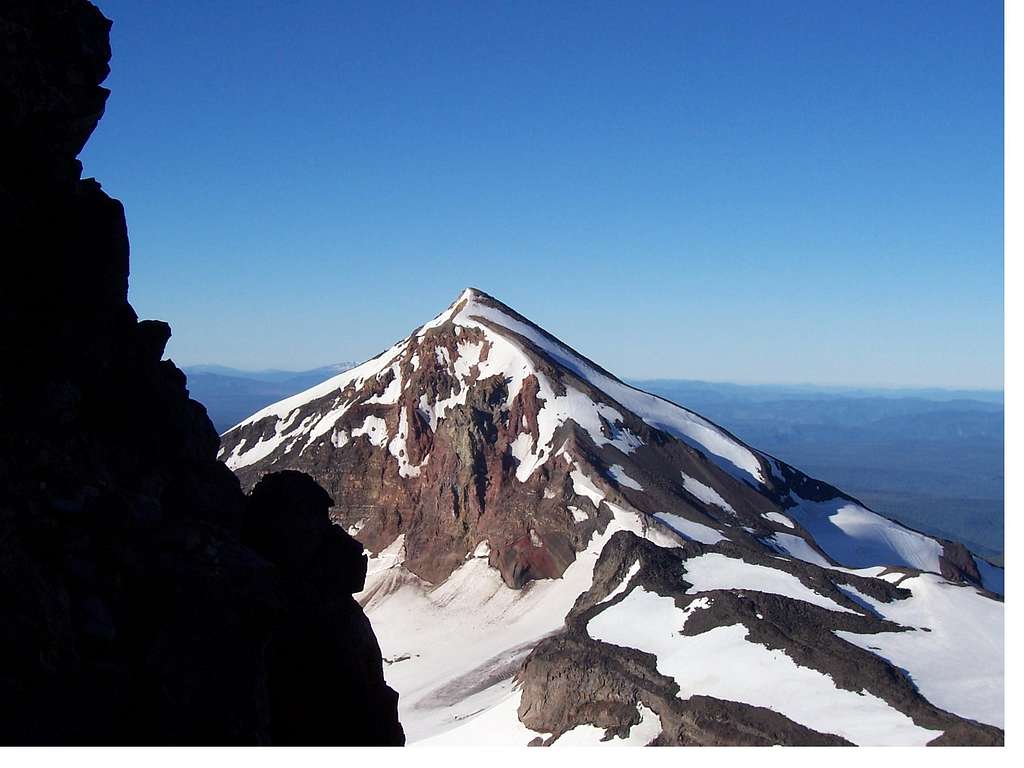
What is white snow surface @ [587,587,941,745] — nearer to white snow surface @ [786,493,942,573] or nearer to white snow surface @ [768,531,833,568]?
white snow surface @ [768,531,833,568]

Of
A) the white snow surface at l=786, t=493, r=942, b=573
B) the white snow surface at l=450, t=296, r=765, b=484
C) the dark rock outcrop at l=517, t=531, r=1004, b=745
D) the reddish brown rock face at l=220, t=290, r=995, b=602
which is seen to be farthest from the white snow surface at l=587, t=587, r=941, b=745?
the white snow surface at l=450, t=296, r=765, b=484

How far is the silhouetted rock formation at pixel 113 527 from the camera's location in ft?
37.8

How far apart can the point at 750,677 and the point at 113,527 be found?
31.7 m

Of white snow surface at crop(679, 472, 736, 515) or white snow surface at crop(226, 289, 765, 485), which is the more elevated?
white snow surface at crop(226, 289, 765, 485)

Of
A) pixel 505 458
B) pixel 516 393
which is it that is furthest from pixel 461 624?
pixel 516 393

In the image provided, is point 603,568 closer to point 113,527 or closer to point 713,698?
point 713,698

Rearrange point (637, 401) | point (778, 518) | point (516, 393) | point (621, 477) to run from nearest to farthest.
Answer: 1. point (621, 477)
2. point (778, 518)
3. point (516, 393)
4. point (637, 401)

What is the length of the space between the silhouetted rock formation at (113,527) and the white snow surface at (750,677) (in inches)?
918

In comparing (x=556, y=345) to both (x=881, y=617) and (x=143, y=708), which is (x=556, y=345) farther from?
(x=143, y=708)

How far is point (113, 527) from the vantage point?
1285 centimetres

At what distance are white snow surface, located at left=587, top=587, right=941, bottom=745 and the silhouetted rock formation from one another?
23.3 metres

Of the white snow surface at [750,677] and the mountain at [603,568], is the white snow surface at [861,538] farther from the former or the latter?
the white snow surface at [750,677]

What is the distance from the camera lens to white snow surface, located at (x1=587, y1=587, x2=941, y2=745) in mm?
33281

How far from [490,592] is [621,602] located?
29.3 m
